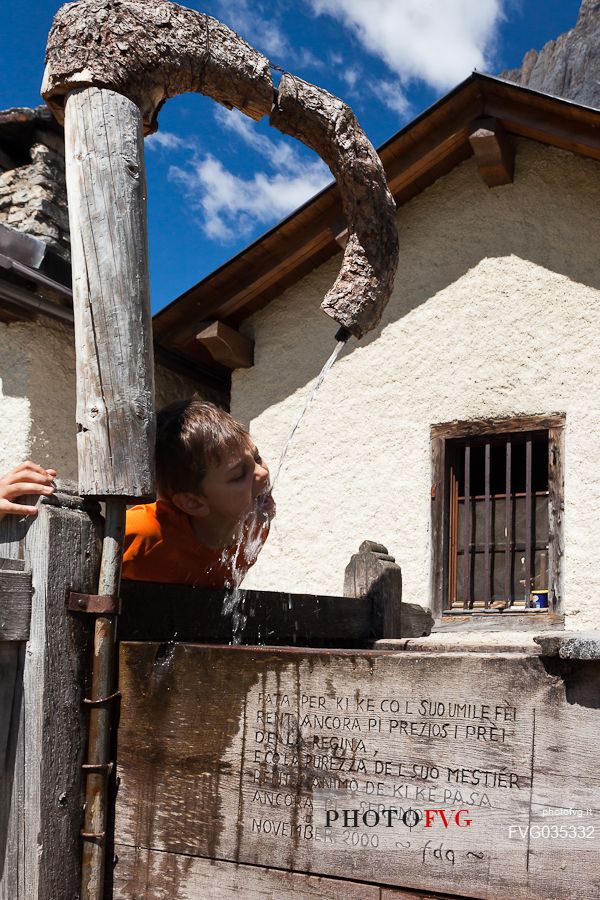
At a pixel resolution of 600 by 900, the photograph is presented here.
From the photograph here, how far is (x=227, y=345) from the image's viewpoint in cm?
629

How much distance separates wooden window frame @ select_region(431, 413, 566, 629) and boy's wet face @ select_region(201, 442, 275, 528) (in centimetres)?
333

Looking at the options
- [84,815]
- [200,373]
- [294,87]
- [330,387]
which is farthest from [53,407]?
[84,815]

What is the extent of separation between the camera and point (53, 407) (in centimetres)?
621

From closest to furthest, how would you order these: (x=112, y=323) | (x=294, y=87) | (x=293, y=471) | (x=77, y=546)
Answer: (x=77, y=546)
(x=112, y=323)
(x=294, y=87)
(x=293, y=471)

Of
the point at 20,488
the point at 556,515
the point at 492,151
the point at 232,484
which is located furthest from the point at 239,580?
the point at 492,151

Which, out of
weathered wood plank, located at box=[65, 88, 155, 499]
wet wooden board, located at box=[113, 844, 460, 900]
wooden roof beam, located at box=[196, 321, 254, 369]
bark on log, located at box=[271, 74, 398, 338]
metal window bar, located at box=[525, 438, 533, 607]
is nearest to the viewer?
wet wooden board, located at box=[113, 844, 460, 900]

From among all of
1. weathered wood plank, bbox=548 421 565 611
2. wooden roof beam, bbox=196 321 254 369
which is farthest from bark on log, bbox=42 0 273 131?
wooden roof beam, bbox=196 321 254 369

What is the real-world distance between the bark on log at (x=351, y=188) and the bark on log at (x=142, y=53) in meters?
0.14

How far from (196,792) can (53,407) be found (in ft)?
15.8

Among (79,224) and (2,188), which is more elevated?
(2,188)

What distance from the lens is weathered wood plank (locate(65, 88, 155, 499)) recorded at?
1.83m

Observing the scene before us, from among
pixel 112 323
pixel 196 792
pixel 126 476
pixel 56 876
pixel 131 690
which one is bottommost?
pixel 56 876

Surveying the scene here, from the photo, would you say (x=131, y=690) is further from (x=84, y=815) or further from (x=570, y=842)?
(x=570, y=842)

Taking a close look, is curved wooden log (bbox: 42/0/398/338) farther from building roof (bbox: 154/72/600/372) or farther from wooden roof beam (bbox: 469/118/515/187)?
wooden roof beam (bbox: 469/118/515/187)
